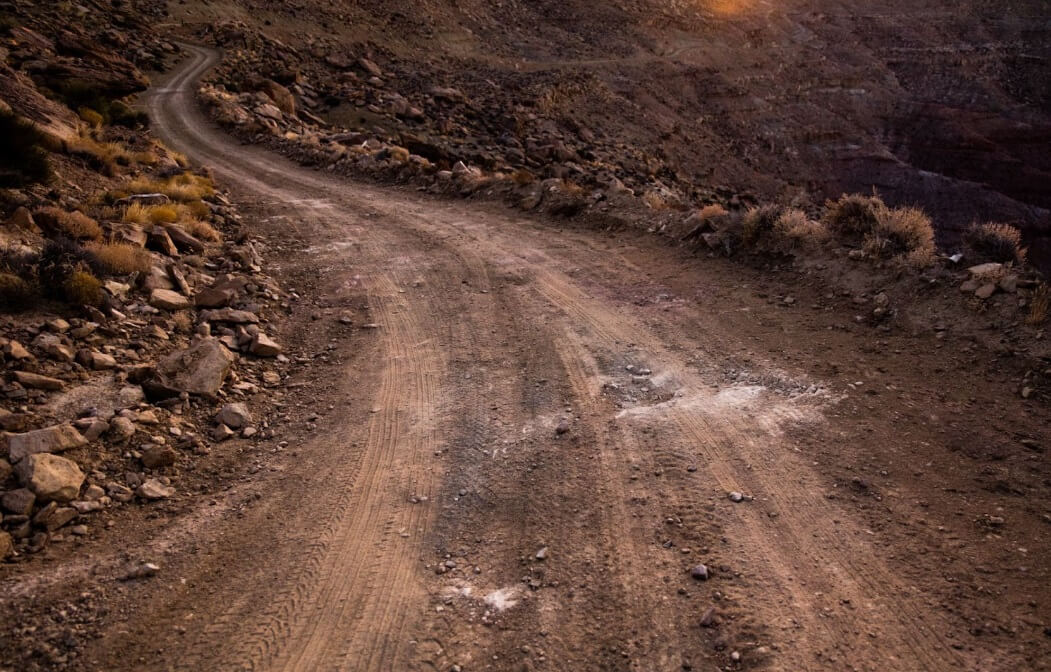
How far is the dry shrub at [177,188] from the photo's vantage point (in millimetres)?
13555

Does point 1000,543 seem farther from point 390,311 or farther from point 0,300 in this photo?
point 0,300

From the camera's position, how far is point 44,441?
6020mm

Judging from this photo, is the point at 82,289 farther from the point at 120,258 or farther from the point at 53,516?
the point at 53,516

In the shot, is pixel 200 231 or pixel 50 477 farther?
pixel 200 231

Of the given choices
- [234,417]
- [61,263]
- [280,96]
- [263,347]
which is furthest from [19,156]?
[280,96]

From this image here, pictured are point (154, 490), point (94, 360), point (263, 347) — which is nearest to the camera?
point (154, 490)

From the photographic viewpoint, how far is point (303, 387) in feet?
27.0

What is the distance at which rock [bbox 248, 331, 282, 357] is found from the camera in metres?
8.78

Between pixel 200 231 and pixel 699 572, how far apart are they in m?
11.2

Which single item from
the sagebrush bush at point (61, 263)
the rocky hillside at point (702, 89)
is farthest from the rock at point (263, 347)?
the rocky hillside at point (702, 89)

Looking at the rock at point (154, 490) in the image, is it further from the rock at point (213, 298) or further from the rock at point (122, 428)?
the rock at point (213, 298)

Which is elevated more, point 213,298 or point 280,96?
point 280,96

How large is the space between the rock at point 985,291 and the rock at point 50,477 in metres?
10.7

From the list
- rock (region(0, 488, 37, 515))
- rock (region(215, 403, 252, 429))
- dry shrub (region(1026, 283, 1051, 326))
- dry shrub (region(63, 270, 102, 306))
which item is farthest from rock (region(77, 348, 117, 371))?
dry shrub (region(1026, 283, 1051, 326))
